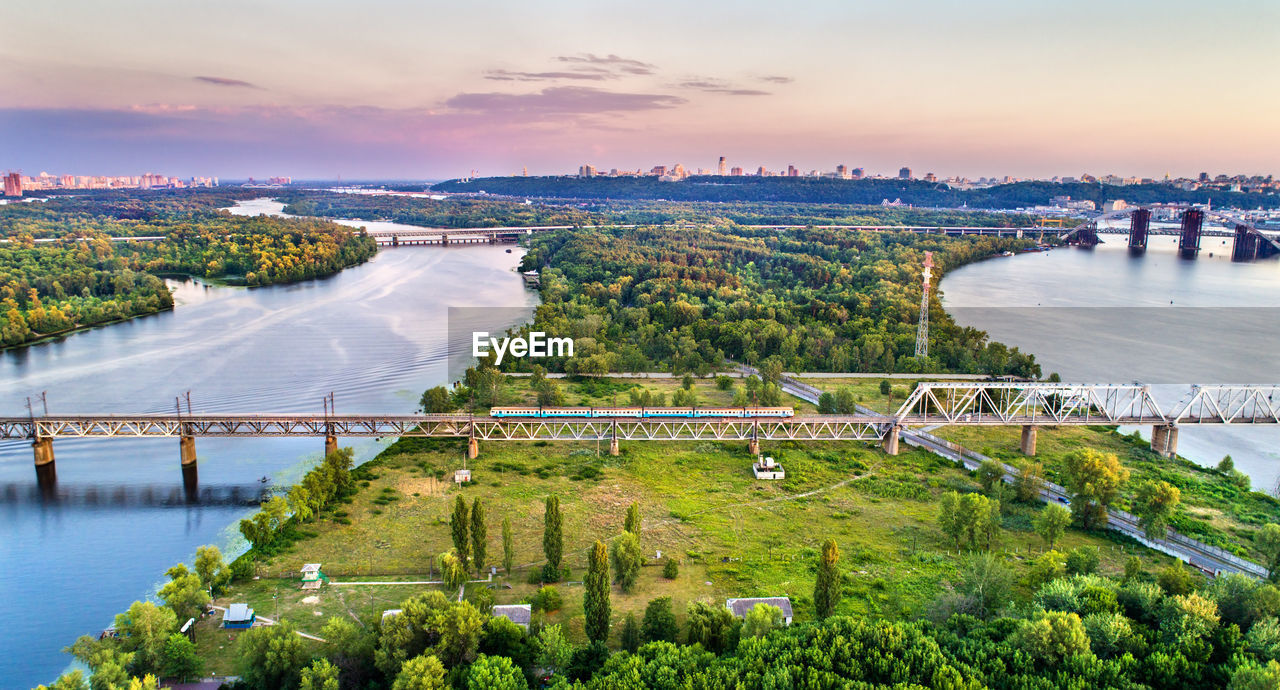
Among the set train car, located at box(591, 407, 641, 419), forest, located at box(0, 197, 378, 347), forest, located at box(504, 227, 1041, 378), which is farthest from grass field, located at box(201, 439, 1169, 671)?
forest, located at box(0, 197, 378, 347)

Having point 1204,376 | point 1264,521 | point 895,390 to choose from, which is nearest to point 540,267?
point 895,390

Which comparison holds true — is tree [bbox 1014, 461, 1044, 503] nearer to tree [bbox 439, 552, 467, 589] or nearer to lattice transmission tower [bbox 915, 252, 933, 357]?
lattice transmission tower [bbox 915, 252, 933, 357]

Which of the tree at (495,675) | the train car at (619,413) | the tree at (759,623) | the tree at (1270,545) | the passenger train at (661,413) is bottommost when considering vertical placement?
the tree at (495,675)

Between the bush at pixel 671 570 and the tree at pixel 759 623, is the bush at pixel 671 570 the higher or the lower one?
the lower one

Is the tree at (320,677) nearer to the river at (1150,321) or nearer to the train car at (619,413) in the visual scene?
the train car at (619,413)

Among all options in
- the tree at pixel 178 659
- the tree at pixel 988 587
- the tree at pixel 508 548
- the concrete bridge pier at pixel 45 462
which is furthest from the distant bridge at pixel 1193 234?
the concrete bridge pier at pixel 45 462

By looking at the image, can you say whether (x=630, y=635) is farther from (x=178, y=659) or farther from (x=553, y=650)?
(x=178, y=659)
